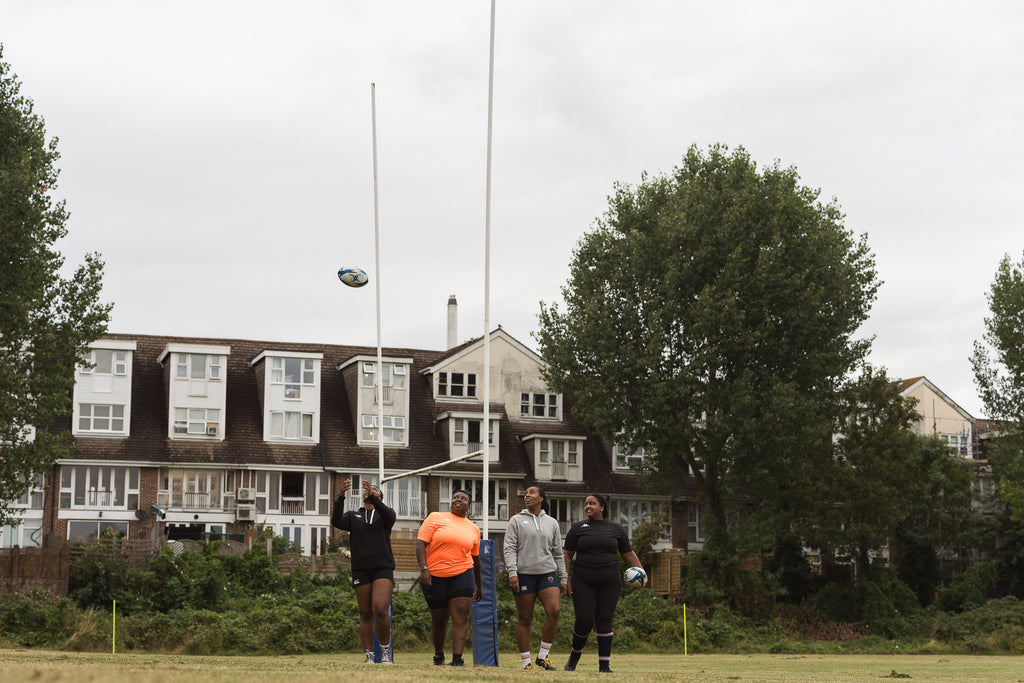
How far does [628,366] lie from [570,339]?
3.30 meters

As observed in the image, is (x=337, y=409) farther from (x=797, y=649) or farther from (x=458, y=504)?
(x=458, y=504)

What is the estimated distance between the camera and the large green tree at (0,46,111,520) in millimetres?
37219

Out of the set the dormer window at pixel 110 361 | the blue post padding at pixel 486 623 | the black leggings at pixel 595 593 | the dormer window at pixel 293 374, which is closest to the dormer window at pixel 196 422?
the dormer window at pixel 110 361

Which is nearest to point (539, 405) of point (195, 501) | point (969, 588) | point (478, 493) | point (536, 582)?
point (478, 493)

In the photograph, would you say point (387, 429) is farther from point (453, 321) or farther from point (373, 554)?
point (373, 554)

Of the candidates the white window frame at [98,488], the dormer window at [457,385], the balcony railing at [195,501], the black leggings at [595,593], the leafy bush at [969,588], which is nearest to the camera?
the black leggings at [595,593]

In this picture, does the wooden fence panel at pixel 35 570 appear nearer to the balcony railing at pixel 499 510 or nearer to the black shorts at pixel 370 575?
the balcony railing at pixel 499 510

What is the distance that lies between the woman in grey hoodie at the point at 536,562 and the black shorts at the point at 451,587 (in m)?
0.52

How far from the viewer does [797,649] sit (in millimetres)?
40000

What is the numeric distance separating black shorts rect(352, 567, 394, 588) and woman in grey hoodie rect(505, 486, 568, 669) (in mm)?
1523

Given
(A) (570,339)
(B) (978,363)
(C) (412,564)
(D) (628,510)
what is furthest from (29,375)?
(B) (978,363)

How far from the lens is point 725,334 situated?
5000 cm

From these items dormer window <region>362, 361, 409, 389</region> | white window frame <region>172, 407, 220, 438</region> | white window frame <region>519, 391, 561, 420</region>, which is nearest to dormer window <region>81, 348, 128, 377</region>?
white window frame <region>172, 407, 220, 438</region>

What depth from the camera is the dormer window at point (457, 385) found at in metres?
65.1
